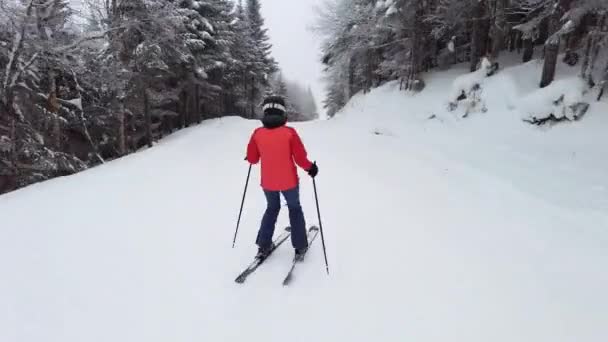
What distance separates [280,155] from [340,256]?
1558 mm

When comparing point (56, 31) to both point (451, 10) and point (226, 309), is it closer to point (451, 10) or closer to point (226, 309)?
point (226, 309)

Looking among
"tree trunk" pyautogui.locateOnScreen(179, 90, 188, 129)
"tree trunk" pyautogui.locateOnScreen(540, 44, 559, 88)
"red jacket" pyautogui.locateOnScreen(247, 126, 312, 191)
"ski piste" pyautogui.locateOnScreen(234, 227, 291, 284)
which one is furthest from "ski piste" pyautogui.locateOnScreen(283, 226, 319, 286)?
"tree trunk" pyautogui.locateOnScreen(179, 90, 188, 129)

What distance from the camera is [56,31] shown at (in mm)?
10359

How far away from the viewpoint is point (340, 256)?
4297mm

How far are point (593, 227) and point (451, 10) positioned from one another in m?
12.8

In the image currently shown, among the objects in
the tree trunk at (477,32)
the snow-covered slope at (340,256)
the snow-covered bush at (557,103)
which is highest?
the tree trunk at (477,32)

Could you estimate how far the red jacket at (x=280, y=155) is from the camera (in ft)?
12.6

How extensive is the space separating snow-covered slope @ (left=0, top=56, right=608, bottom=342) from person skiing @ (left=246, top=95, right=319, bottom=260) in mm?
400

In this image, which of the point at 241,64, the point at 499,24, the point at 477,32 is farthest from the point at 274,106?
the point at 241,64

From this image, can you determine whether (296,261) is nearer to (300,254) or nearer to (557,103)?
(300,254)

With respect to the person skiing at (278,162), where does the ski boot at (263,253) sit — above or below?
below

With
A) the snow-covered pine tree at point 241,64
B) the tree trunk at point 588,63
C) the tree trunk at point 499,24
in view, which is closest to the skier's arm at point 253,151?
the tree trunk at point 588,63

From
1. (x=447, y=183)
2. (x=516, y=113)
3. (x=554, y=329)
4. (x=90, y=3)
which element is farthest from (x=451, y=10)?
(x=554, y=329)

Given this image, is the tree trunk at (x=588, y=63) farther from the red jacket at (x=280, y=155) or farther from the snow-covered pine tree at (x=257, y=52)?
the snow-covered pine tree at (x=257, y=52)
